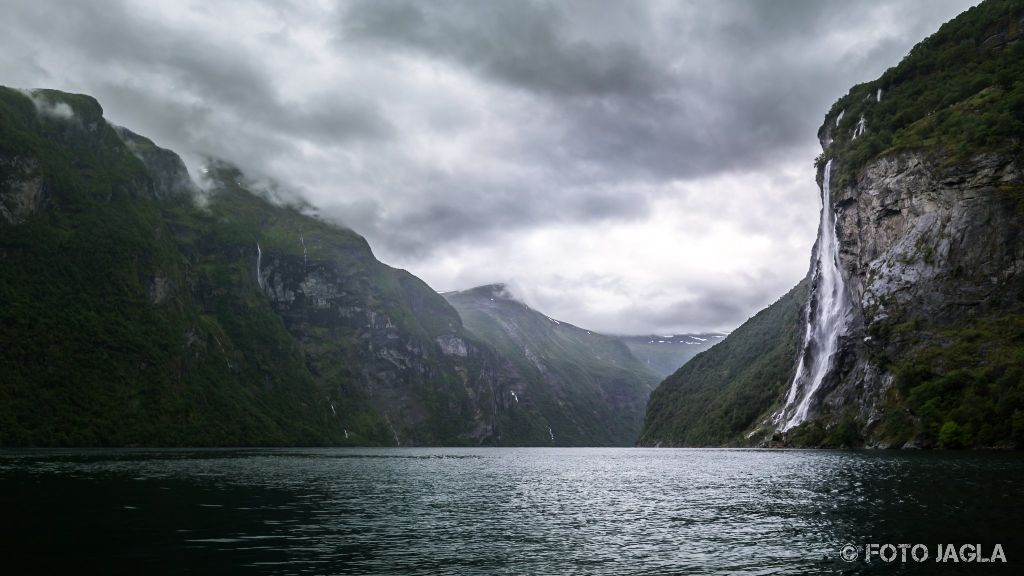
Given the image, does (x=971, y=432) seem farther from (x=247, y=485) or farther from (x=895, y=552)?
(x=247, y=485)

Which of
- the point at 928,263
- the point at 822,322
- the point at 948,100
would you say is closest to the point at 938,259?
the point at 928,263

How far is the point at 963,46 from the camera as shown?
161 metres

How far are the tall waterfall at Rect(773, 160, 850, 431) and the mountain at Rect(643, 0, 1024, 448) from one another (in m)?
0.55

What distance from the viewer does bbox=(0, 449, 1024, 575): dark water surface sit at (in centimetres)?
2361

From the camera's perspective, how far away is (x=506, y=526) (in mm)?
34594

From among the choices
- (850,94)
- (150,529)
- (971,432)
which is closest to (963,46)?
(850,94)

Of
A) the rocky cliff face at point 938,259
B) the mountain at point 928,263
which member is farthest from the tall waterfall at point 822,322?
the rocky cliff face at point 938,259

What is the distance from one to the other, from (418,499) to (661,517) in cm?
1916

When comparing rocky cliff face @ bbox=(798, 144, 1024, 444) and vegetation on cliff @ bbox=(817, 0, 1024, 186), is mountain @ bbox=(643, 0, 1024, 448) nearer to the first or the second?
rocky cliff face @ bbox=(798, 144, 1024, 444)

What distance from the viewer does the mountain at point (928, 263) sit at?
10075 cm

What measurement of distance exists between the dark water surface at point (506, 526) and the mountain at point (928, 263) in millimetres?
50320

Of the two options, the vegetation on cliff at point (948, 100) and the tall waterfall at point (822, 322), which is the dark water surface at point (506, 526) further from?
the tall waterfall at point (822, 322)

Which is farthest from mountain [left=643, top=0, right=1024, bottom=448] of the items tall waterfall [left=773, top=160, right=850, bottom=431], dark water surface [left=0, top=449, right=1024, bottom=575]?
dark water surface [left=0, top=449, right=1024, bottom=575]

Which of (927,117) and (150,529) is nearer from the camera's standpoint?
(150,529)
